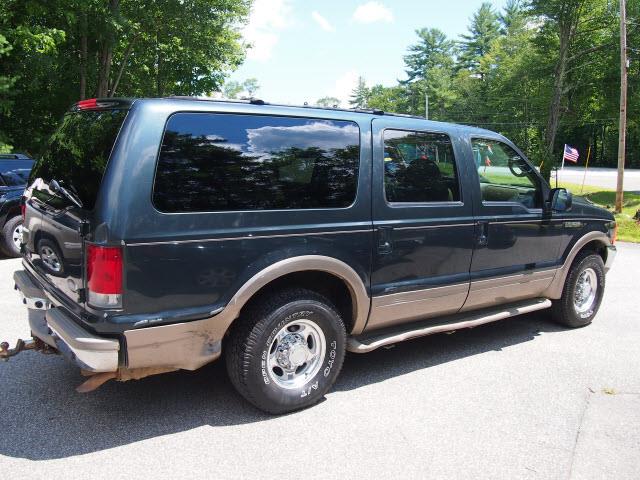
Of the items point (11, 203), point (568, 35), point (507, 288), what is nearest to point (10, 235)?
point (11, 203)

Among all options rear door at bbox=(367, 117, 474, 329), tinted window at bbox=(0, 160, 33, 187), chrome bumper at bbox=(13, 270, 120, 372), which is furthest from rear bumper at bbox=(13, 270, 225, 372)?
tinted window at bbox=(0, 160, 33, 187)

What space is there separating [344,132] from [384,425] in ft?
6.55

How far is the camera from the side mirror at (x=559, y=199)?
198 inches

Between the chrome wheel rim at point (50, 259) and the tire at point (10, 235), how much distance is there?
560cm

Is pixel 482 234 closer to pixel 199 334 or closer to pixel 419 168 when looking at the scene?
pixel 419 168

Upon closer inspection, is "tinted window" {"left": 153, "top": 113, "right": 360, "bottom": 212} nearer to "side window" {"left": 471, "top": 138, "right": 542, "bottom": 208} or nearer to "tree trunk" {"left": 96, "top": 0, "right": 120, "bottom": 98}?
"side window" {"left": 471, "top": 138, "right": 542, "bottom": 208}

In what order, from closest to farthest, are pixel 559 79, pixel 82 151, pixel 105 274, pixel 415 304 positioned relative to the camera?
pixel 105 274, pixel 82 151, pixel 415 304, pixel 559 79

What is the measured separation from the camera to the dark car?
2.94 meters

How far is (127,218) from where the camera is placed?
9.41ft

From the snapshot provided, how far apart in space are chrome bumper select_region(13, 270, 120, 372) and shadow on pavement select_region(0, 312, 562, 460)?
54cm

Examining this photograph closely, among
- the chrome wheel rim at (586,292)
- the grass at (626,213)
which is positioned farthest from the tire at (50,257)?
the grass at (626,213)

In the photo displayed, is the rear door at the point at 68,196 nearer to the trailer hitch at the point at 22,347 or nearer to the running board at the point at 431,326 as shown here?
the trailer hitch at the point at 22,347

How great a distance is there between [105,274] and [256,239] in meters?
0.88

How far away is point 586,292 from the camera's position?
5.77 m
